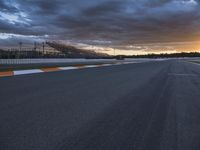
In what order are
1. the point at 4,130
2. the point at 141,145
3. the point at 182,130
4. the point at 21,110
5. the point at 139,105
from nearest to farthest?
the point at 141,145, the point at 4,130, the point at 182,130, the point at 21,110, the point at 139,105

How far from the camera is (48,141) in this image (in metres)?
3.59

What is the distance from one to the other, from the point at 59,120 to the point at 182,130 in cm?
194

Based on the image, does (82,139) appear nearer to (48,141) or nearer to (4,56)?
(48,141)

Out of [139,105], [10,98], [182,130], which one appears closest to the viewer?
[182,130]

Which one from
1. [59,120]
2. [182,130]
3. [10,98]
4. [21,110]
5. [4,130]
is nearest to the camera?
[4,130]

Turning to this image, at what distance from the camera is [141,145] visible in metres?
3.50

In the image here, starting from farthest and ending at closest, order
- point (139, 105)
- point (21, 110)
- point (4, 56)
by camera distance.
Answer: point (4, 56) → point (139, 105) → point (21, 110)

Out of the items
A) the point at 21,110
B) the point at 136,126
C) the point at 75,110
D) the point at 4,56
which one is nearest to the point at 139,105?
the point at 75,110

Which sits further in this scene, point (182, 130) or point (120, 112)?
point (120, 112)

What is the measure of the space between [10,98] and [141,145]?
433 cm

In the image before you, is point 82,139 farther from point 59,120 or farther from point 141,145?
point 59,120

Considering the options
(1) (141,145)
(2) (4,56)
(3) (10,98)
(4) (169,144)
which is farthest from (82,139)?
A: (2) (4,56)

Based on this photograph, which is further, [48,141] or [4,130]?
[4,130]

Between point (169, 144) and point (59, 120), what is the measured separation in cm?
192
